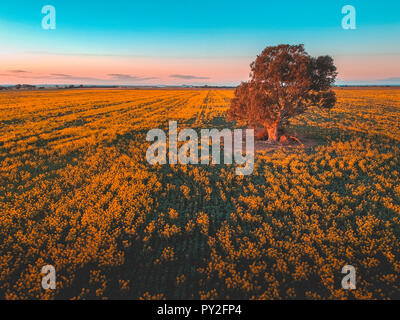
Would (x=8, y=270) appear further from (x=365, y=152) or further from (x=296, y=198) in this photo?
(x=365, y=152)

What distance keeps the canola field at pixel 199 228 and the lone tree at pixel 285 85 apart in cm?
457

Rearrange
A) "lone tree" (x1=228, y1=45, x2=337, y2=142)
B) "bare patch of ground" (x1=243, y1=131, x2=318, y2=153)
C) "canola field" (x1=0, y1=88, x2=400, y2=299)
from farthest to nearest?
1. "bare patch of ground" (x1=243, y1=131, x2=318, y2=153)
2. "lone tree" (x1=228, y1=45, x2=337, y2=142)
3. "canola field" (x1=0, y1=88, x2=400, y2=299)

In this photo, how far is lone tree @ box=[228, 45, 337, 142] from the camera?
573 inches

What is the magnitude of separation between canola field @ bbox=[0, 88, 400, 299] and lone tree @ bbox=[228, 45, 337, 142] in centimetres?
457

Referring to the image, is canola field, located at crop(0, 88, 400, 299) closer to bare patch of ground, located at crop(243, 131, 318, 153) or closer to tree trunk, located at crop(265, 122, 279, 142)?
bare patch of ground, located at crop(243, 131, 318, 153)

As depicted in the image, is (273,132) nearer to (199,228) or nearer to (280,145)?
(280,145)

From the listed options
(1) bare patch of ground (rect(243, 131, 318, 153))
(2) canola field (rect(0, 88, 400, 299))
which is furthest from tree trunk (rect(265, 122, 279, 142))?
(2) canola field (rect(0, 88, 400, 299))

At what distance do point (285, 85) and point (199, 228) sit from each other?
13437 mm

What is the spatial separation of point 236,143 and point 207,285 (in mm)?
14311

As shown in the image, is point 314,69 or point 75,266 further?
point 314,69

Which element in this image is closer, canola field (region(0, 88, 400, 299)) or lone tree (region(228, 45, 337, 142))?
canola field (region(0, 88, 400, 299))
